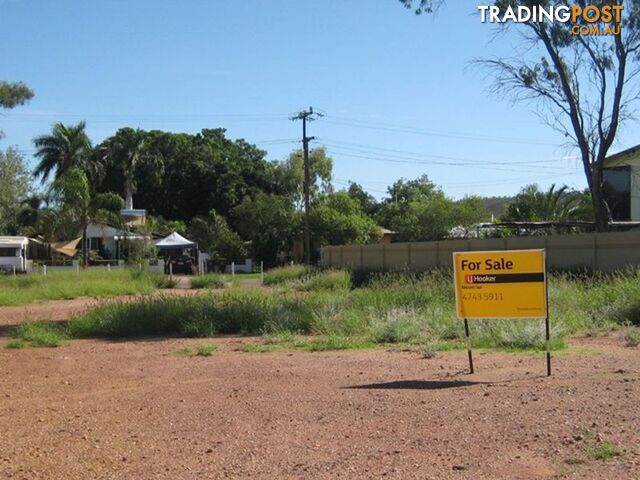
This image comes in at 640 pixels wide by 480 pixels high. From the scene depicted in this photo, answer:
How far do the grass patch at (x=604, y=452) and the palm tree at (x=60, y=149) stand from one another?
6106 centimetres

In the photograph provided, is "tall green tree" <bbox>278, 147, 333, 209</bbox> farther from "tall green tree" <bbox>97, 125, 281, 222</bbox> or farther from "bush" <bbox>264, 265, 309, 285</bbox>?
"bush" <bbox>264, 265, 309, 285</bbox>

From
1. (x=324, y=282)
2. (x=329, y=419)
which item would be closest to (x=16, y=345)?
(x=329, y=419)

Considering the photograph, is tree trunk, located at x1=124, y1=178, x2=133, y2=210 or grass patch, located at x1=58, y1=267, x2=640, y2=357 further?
tree trunk, located at x1=124, y1=178, x2=133, y2=210

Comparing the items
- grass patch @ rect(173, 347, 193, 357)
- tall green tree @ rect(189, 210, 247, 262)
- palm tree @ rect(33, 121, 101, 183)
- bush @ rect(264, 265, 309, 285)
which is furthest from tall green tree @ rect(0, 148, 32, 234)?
grass patch @ rect(173, 347, 193, 357)

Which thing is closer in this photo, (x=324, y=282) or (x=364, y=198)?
(x=324, y=282)

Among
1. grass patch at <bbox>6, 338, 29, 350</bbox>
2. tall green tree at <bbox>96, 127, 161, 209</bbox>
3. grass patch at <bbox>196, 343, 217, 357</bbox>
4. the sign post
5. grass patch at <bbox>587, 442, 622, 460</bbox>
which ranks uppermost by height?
tall green tree at <bbox>96, 127, 161, 209</bbox>

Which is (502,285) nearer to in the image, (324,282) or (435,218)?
(324,282)

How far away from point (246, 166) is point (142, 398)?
6419cm

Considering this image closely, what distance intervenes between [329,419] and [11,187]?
5346 cm

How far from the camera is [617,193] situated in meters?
37.0

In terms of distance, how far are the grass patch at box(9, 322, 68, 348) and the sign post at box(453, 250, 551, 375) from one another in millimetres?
8187

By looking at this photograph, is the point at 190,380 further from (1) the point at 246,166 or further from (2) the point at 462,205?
(1) the point at 246,166

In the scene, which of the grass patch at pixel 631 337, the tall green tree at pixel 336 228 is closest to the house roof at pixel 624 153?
the grass patch at pixel 631 337

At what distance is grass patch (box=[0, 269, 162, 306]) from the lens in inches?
1123
